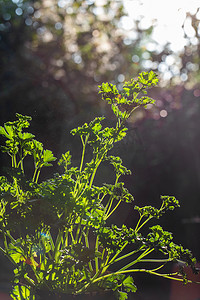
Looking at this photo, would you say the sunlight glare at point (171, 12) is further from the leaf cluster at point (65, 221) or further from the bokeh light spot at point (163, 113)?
the leaf cluster at point (65, 221)

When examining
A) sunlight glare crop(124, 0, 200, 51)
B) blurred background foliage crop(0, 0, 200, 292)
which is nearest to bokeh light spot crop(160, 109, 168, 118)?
blurred background foliage crop(0, 0, 200, 292)

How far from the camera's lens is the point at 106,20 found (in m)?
4.46

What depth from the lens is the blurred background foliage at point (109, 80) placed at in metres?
1.84

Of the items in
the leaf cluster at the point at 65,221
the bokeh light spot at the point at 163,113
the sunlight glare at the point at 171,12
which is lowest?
the leaf cluster at the point at 65,221

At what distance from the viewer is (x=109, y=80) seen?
3871 millimetres

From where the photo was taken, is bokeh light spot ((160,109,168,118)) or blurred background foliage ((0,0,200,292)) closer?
blurred background foliage ((0,0,200,292))

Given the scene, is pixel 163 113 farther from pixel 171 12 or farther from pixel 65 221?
pixel 65 221

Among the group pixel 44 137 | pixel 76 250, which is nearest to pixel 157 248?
pixel 76 250

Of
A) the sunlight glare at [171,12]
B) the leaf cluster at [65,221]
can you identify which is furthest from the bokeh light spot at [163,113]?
the leaf cluster at [65,221]

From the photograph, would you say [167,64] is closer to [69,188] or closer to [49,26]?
[69,188]

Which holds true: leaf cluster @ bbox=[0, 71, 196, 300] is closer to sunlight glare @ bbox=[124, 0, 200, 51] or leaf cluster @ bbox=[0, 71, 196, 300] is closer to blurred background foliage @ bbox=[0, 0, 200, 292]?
blurred background foliage @ bbox=[0, 0, 200, 292]

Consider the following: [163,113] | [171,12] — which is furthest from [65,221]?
[163,113]

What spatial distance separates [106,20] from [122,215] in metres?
3.40

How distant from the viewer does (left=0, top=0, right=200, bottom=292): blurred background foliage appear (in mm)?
1843
